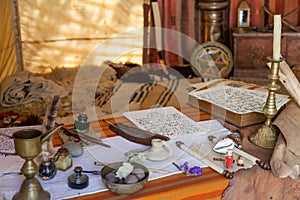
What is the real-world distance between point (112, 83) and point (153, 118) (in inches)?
69.3

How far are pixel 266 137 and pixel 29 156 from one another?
0.66 metres

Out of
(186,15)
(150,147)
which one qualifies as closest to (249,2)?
(186,15)

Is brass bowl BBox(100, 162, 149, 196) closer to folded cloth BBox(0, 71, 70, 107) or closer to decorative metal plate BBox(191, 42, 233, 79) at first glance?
folded cloth BBox(0, 71, 70, 107)

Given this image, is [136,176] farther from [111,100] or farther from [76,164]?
[111,100]

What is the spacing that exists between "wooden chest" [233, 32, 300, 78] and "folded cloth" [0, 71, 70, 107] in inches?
57.1

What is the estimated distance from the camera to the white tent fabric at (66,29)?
342cm

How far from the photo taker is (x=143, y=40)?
3.85m

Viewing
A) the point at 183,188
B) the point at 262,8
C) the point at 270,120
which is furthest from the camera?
the point at 262,8

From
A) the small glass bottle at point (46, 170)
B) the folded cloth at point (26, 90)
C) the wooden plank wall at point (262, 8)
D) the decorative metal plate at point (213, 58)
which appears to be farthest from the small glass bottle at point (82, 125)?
the wooden plank wall at point (262, 8)

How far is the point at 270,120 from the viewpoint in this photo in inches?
46.7

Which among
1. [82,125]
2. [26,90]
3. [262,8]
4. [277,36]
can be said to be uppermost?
[262,8]

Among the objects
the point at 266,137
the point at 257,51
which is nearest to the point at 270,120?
the point at 266,137

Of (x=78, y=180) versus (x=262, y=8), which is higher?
(x=262, y=8)

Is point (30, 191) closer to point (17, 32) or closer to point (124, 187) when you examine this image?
point (124, 187)
